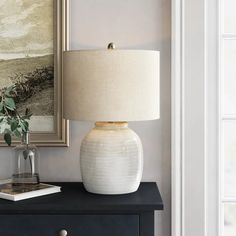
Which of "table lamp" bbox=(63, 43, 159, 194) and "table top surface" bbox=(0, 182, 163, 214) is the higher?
"table lamp" bbox=(63, 43, 159, 194)

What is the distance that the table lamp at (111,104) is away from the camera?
2.05 metres

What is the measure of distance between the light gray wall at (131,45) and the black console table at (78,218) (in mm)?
457

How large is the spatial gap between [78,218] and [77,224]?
0.08 ft

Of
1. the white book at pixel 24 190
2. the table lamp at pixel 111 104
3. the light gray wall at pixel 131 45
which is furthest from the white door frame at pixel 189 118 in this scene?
the white book at pixel 24 190

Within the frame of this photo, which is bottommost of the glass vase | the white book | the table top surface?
the table top surface

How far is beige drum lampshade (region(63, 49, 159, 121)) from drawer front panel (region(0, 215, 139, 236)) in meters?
0.36

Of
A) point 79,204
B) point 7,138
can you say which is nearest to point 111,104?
point 79,204

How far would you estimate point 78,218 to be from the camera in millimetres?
2035

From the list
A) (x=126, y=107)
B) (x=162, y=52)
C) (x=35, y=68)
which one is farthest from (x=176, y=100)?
(x=35, y=68)

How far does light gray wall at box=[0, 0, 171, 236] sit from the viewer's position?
2467 mm

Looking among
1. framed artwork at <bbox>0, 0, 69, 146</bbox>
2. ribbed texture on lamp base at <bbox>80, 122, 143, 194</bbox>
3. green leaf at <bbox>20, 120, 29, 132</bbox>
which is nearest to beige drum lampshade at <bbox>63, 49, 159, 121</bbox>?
ribbed texture on lamp base at <bbox>80, 122, 143, 194</bbox>

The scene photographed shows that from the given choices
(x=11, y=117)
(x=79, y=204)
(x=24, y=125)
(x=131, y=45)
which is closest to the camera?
(x=79, y=204)

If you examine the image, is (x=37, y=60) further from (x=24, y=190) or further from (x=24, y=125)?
(x=24, y=190)

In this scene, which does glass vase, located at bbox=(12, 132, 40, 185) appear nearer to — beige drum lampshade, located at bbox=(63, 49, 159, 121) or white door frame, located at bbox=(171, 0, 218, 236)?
beige drum lampshade, located at bbox=(63, 49, 159, 121)
